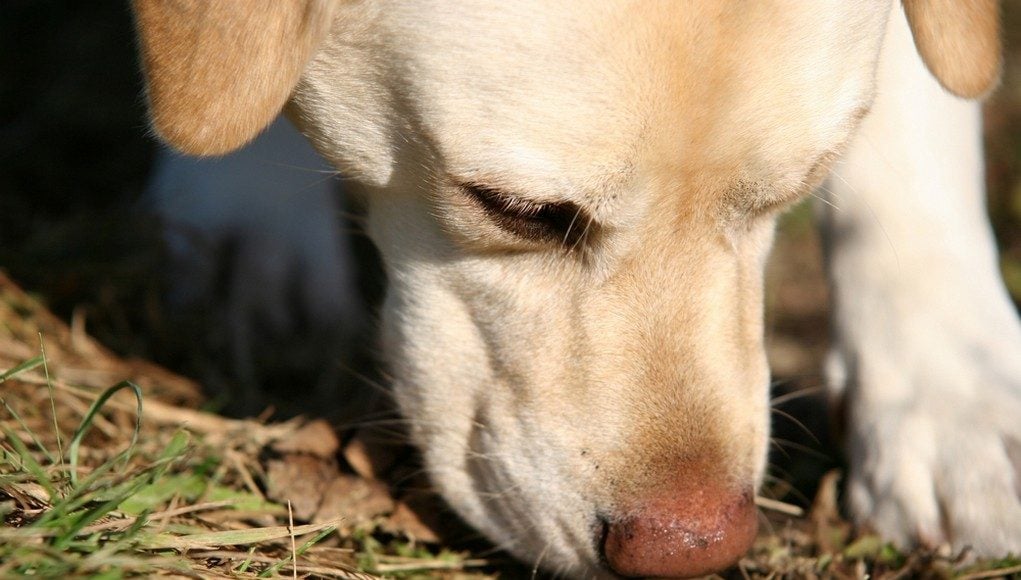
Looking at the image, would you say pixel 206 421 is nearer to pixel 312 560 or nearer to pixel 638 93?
pixel 312 560

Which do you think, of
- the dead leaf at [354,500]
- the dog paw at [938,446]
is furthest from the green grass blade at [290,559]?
the dog paw at [938,446]

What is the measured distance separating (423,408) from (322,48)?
666 mm

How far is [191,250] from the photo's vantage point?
10.1 feet

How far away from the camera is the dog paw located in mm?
2051

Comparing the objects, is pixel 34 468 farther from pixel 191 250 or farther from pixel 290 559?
pixel 191 250

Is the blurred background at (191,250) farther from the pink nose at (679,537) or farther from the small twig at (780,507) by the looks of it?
the pink nose at (679,537)

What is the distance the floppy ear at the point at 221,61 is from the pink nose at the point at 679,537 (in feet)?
2.82

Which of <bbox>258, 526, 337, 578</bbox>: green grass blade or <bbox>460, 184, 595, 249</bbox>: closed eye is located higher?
<bbox>460, 184, 595, 249</bbox>: closed eye

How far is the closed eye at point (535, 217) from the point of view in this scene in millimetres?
1745

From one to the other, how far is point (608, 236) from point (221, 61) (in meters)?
0.66

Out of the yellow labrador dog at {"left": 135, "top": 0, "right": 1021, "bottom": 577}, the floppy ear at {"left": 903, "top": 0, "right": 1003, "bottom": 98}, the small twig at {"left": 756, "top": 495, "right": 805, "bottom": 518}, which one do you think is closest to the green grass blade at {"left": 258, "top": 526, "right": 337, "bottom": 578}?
the yellow labrador dog at {"left": 135, "top": 0, "right": 1021, "bottom": 577}

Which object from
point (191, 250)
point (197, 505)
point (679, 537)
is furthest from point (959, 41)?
point (191, 250)

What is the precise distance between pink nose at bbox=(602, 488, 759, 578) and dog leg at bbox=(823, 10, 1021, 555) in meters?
0.52

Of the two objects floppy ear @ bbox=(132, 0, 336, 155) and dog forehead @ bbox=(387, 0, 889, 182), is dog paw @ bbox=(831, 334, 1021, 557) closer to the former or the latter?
dog forehead @ bbox=(387, 0, 889, 182)
